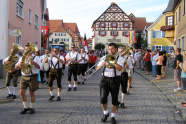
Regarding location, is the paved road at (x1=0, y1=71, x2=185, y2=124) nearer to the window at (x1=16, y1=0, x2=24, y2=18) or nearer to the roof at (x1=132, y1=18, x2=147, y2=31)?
the window at (x1=16, y1=0, x2=24, y2=18)

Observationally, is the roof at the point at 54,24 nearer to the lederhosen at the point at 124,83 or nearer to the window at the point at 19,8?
the window at the point at 19,8

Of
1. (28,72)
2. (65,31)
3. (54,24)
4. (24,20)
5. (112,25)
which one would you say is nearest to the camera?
(28,72)

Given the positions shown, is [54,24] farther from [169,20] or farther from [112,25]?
[169,20]

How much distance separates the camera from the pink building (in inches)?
571

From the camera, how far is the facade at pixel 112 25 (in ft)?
185

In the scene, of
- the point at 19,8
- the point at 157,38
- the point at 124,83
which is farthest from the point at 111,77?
the point at 157,38

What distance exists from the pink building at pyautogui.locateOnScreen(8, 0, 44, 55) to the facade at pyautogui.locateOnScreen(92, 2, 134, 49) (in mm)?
34405

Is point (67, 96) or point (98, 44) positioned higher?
point (98, 44)

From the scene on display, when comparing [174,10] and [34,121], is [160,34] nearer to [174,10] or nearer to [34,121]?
[174,10]

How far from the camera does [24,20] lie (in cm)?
1736

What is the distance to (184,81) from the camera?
6.46 m

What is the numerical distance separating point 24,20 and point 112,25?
42.0 m

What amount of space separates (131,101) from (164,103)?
3.49 feet

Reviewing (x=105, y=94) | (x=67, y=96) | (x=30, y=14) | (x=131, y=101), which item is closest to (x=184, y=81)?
(x=131, y=101)
